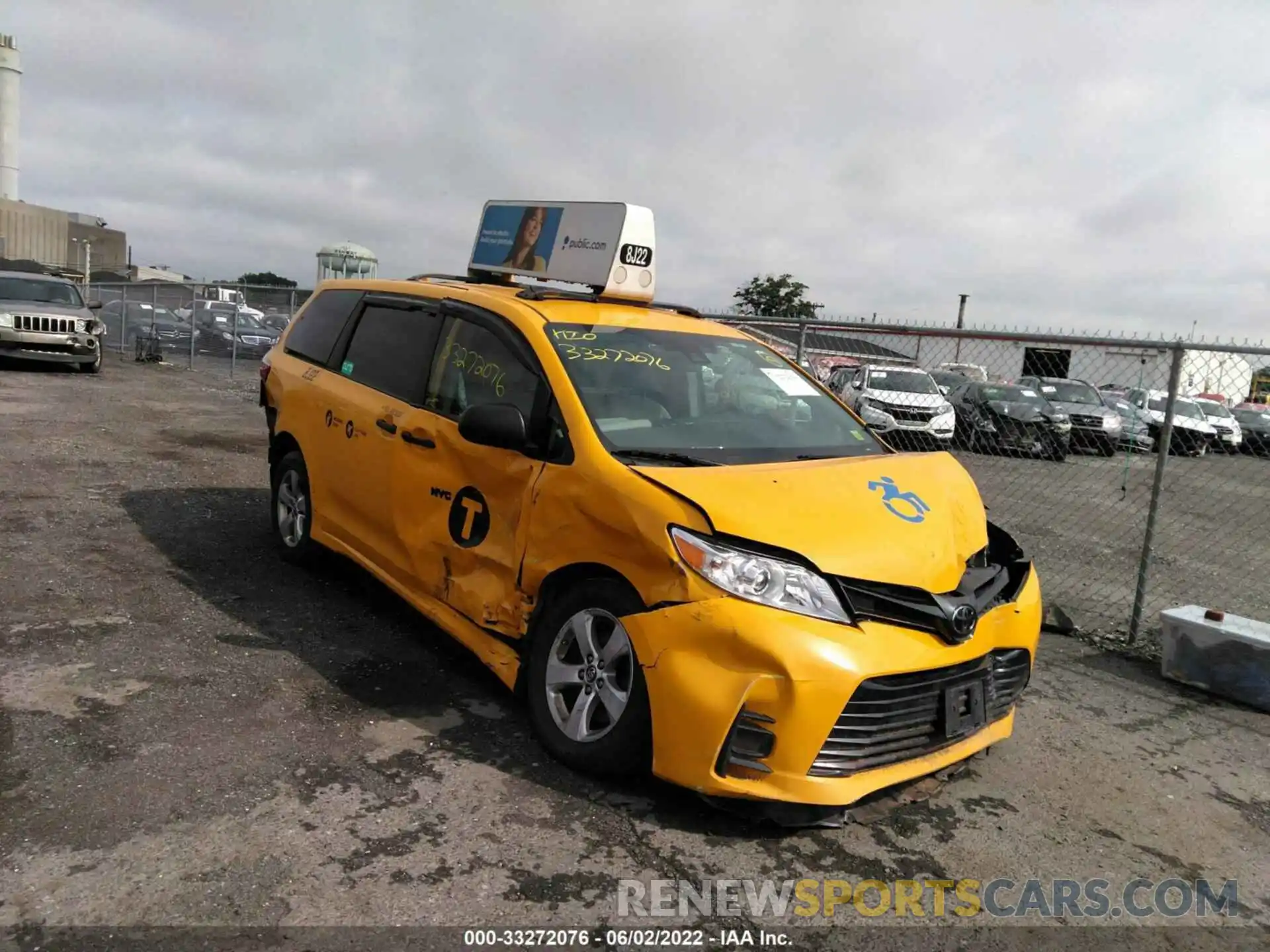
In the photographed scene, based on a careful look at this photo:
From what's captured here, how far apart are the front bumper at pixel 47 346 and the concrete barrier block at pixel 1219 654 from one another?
1697 centimetres

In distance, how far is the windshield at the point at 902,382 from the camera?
31.2 ft

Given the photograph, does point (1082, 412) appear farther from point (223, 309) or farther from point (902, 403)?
point (223, 309)

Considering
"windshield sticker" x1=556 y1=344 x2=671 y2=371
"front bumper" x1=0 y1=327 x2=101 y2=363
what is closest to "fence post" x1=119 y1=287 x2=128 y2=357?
"front bumper" x1=0 y1=327 x2=101 y2=363

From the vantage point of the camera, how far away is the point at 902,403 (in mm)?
9875

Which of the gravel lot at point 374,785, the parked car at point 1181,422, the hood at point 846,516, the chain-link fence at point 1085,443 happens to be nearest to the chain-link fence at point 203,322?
the chain-link fence at point 1085,443

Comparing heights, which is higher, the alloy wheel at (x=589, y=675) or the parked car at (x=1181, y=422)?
the parked car at (x=1181, y=422)

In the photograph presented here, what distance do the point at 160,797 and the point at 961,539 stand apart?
303 cm

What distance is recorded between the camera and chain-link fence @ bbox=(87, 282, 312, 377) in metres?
18.6

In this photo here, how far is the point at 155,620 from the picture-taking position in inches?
184

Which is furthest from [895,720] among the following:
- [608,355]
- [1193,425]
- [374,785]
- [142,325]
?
[142,325]

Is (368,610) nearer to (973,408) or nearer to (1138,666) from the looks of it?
(1138,666)

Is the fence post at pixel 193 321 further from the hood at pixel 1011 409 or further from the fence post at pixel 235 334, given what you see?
the hood at pixel 1011 409

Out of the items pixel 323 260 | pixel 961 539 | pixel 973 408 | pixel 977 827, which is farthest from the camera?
pixel 323 260

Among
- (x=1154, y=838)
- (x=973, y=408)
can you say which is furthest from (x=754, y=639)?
(x=973, y=408)
